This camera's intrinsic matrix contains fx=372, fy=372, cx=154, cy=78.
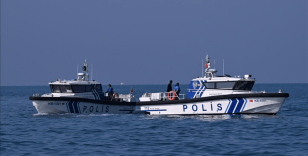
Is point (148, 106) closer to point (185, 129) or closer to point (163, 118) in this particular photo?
point (163, 118)

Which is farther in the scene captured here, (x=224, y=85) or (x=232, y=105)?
(x=224, y=85)

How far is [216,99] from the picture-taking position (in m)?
22.3

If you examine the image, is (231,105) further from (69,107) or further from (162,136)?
(69,107)

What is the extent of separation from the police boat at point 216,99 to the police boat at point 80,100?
2.12 metres

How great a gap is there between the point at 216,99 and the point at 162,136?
742 centimetres

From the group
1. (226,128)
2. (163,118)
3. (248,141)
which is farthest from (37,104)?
(248,141)

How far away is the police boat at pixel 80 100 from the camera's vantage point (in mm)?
24156

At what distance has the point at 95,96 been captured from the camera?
27156 millimetres

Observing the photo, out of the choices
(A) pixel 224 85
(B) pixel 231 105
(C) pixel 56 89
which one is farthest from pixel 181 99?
(C) pixel 56 89

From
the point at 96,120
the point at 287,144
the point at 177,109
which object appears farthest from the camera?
the point at 177,109

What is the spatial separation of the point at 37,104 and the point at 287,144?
16336mm

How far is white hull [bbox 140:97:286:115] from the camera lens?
849 inches

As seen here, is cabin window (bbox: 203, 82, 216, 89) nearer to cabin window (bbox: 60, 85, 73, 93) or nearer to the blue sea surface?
the blue sea surface

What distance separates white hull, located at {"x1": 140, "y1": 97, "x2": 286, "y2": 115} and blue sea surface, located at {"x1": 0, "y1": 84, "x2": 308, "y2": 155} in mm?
488
